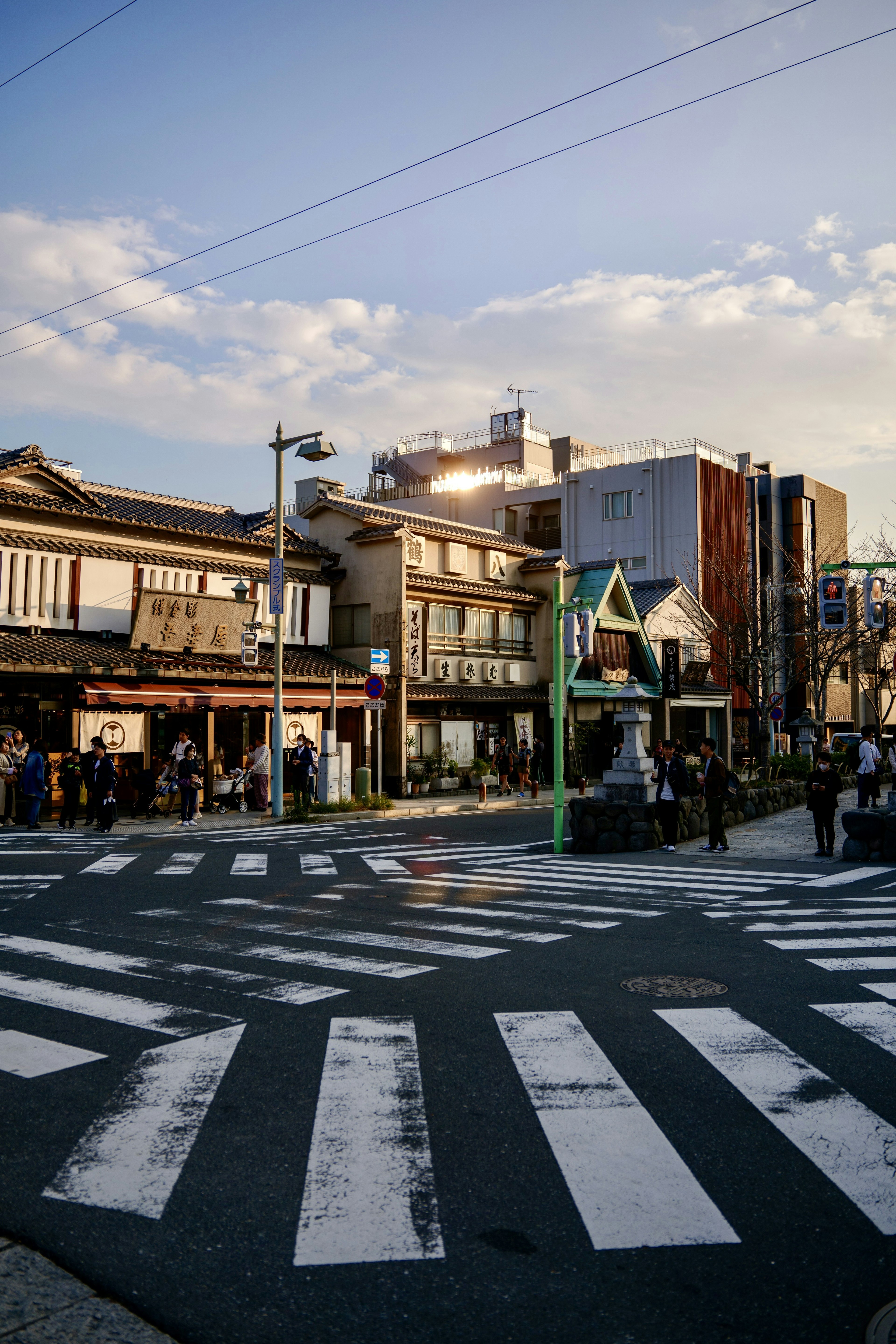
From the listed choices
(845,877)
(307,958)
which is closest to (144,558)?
(845,877)

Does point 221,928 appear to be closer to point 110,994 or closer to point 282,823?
point 110,994

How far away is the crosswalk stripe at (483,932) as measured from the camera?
30.0ft

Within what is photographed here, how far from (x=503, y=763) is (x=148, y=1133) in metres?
29.4

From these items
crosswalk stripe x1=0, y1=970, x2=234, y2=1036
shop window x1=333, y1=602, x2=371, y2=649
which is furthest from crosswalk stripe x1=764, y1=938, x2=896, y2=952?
shop window x1=333, y1=602, x2=371, y2=649

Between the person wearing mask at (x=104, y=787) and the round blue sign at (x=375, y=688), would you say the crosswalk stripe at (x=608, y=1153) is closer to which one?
the person wearing mask at (x=104, y=787)

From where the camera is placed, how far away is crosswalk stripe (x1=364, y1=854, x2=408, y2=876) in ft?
46.9

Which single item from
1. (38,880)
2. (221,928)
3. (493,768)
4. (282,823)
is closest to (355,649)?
(493,768)

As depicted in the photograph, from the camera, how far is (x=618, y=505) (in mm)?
56781

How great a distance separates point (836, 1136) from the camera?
448 centimetres

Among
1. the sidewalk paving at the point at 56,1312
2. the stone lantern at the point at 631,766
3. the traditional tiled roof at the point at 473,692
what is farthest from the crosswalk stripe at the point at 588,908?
the traditional tiled roof at the point at 473,692

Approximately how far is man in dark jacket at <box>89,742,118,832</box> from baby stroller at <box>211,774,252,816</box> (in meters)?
4.89

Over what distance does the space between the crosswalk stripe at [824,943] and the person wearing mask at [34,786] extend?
16279mm

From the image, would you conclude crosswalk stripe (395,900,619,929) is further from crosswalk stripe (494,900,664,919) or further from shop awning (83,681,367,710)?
shop awning (83,681,367,710)

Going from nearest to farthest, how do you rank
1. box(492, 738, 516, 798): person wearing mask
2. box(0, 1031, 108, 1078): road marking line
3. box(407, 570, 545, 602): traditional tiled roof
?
box(0, 1031, 108, 1078): road marking line
box(492, 738, 516, 798): person wearing mask
box(407, 570, 545, 602): traditional tiled roof
